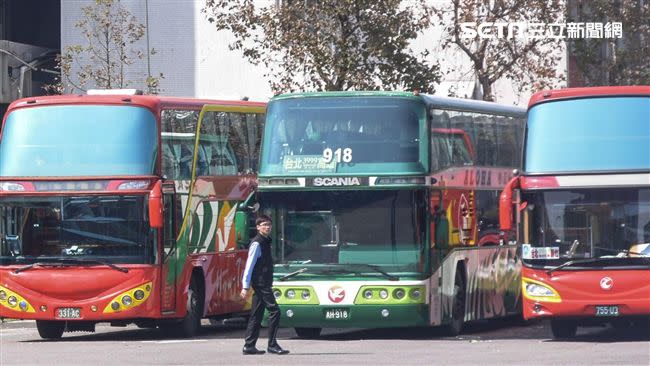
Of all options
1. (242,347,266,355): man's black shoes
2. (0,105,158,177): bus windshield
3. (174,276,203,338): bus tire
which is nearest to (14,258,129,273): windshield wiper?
(0,105,158,177): bus windshield

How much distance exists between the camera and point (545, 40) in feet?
127

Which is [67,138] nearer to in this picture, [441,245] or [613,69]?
[441,245]

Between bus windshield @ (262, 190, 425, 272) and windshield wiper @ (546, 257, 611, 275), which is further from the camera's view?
bus windshield @ (262, 190, 425, 272)

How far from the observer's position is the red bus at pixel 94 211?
23.2 metres

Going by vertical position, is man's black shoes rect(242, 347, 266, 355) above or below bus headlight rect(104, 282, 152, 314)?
below

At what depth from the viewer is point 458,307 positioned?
2423cm

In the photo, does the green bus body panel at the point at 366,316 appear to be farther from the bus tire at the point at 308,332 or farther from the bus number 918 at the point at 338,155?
the bus number 918 at the point at 338,155

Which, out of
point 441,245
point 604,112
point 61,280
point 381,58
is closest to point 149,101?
point 61,280

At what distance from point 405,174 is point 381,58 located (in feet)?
40.9

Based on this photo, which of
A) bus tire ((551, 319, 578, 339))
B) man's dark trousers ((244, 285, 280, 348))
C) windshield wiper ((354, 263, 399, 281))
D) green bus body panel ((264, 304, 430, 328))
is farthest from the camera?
bus tire ((551, 319, 578, 339))

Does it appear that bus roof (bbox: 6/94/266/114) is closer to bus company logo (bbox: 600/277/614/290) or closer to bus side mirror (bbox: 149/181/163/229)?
bus side mirror (bbox: 149/181/163/229)

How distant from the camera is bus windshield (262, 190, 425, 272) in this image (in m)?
22.3

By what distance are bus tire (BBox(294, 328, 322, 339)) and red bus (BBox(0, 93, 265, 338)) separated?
73.2 inches

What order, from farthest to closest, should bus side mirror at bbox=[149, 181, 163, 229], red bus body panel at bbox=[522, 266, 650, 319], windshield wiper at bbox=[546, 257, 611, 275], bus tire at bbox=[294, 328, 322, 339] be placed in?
bus tire at bbox=[294, 328, 322, 339] → bus side mirror at bbox=[149, 181, 163, 229] → windshield wiper at bbox=[546, 257, 611, 275] → red bus body panel at bbox=[522, 266, 650, 319]
